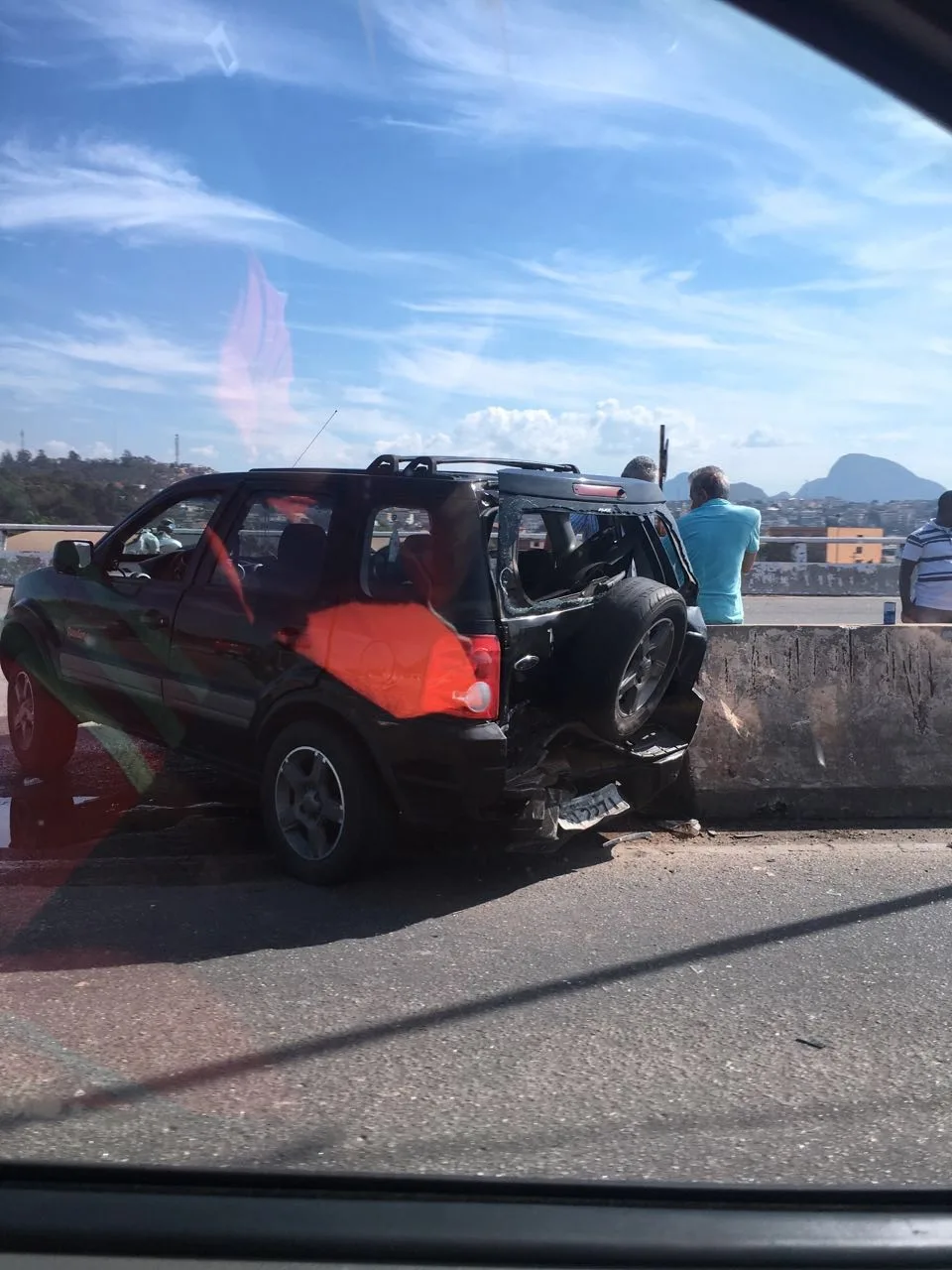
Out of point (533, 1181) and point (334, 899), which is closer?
point (533, 1181)

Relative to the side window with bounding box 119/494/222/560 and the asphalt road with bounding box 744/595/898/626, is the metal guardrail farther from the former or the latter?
the side window with bounding box 119/494/222/560

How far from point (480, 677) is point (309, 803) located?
104cm

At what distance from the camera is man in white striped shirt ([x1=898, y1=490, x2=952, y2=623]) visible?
805 cm

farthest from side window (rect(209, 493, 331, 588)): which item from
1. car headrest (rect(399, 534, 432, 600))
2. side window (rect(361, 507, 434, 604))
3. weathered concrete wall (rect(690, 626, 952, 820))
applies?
weathered concrete wall (rect(690, 626, 952, 820))

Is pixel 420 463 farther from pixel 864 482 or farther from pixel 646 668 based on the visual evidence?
pixel 864 482

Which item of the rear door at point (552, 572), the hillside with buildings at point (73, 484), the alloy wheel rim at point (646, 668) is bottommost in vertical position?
the alloy wheel rim at point (646, 668)

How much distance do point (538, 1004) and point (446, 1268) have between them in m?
1.50

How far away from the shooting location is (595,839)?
6195 millimetres

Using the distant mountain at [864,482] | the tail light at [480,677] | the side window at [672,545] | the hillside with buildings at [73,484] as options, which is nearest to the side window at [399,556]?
the tail light at [480,677]

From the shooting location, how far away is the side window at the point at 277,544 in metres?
5.43

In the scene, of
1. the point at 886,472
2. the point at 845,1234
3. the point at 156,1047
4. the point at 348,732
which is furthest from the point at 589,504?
the point at 886,472

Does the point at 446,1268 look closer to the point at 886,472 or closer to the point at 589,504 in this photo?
the point at 589,504

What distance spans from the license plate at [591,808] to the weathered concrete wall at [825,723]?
1031mm

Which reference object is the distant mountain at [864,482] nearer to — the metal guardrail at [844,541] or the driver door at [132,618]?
the metal guardrail at [844,541]
